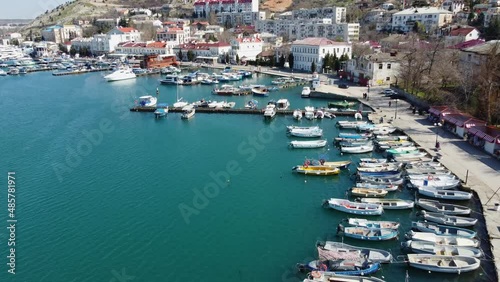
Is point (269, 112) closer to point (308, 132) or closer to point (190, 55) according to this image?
point (308, 132)

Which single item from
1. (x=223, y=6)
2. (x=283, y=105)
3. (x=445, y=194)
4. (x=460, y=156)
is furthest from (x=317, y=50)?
(x=223, y=6)

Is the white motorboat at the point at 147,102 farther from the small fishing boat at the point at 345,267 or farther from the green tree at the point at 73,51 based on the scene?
the green tree at the point at 73,51

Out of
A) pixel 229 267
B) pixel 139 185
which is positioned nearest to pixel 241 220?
pixel 229 267

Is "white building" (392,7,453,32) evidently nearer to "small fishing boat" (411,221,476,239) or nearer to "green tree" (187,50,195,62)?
"green tree" (187,50,195,62)

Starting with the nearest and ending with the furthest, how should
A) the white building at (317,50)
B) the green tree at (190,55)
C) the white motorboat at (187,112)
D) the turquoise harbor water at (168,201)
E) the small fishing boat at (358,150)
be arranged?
the turquoise harbor water at (168,201)
the small fishing boat at (358,150)
the white motorboat at (187,112)
the white building at (317,50)
the green tree at (190,55)

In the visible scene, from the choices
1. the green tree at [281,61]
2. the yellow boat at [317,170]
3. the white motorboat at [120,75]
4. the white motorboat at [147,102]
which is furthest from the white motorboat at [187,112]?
the green tree at [281,61]

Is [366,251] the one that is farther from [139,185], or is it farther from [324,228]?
[139,185]
